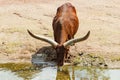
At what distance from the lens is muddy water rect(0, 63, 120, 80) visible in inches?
392

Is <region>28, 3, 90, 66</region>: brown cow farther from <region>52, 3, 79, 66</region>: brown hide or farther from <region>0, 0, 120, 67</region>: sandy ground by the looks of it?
<region>0, 0, 120, 67</region>: sandy ground

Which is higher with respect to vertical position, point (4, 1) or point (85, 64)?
point (4, 1)

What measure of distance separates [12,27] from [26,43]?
5.73ft

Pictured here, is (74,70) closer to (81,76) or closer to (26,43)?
(81,76)

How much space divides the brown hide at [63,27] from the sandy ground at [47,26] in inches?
30.5

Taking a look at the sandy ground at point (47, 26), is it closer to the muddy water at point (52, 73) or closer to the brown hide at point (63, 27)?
→ the muddy water at point (52, 73)

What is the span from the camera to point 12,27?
45.7ft

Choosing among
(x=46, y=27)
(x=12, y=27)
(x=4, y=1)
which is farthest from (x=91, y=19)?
(x=4, y=1)

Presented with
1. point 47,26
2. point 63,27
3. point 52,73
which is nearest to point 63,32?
A: point 63,27

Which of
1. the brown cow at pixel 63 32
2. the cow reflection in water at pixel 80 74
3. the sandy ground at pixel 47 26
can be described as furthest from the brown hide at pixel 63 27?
the sandy ground at pixel 47 26

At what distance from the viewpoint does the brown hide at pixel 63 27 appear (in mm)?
10117

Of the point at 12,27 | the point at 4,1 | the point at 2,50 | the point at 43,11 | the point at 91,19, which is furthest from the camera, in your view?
the point at 4,1

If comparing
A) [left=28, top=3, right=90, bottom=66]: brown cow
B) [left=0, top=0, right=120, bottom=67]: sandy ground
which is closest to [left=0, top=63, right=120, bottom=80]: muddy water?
[left=28, top=3, right=90, bottom=66]: brown cow

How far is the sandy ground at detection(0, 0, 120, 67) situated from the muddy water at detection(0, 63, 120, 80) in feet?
1.86
